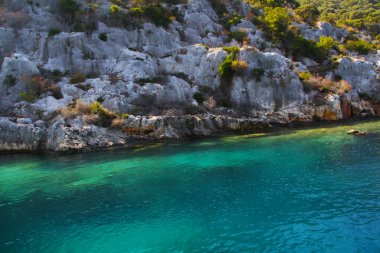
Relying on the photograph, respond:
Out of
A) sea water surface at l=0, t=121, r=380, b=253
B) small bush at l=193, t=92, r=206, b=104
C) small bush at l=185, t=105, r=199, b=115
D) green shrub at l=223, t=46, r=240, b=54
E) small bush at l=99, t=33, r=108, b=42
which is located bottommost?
sea water surface at l=0, t=121, r=380, b=253

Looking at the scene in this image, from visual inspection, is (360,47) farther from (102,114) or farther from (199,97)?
(102,114)

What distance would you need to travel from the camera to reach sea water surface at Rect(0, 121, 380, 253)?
606 inches

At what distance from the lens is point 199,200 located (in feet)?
67.8

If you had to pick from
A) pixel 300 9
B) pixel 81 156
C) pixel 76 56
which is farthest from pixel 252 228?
pixel 300 9

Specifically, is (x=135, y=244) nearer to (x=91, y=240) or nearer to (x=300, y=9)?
(x=91, y=240)

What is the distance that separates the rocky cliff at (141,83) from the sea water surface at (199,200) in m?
7.28

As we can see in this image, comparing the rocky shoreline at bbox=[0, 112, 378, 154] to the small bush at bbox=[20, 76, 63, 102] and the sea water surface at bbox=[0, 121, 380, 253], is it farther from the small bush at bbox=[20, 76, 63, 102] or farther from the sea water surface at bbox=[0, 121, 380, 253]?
the small bush at bbox=[20, 76, 63, 102]

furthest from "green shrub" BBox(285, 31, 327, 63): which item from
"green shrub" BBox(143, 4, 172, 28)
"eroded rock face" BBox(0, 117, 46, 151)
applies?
"eroded rock face" BBox(0, 117, 46, 151)

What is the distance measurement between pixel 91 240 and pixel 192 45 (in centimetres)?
4832

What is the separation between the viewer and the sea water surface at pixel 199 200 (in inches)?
606

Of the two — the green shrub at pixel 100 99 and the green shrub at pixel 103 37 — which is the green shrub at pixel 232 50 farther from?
the green shrub at pixel 100 99

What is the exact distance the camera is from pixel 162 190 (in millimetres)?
23062

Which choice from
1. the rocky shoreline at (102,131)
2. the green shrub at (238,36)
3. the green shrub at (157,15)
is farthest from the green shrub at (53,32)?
the green shrub at (238,36)

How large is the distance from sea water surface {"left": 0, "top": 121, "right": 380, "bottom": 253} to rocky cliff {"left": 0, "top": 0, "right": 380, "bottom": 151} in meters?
7.28
